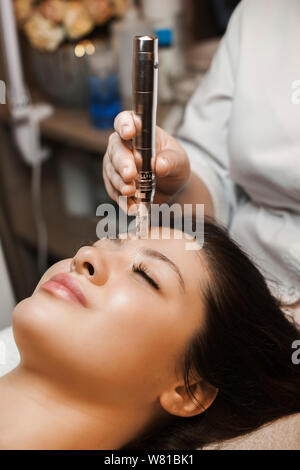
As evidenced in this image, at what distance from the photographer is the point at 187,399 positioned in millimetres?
643

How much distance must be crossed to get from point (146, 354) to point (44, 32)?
3.05 ft

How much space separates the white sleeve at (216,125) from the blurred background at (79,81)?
249 mm

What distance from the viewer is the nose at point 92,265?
62cm

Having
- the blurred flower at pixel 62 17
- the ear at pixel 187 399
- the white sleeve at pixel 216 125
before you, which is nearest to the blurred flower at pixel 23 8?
the blurred flower at pixel 62 17

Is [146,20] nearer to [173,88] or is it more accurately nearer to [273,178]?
[173,88]

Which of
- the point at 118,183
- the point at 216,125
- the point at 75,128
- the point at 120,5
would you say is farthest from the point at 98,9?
the point at 118,183

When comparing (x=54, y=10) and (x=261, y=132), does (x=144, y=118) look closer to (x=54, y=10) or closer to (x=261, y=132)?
(x=261, y=132)

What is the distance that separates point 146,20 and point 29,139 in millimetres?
448

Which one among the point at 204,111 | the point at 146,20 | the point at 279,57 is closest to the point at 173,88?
the point at 146,20

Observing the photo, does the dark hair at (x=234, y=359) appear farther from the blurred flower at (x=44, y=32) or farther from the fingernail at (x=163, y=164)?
the blurred flower at (x=44, y=32)

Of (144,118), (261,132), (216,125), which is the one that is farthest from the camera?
(216,125)

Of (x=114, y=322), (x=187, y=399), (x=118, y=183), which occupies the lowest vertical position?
(x=187, y=399)

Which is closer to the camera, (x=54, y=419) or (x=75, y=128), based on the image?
(x=54, y=419)

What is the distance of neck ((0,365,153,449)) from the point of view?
595mm
